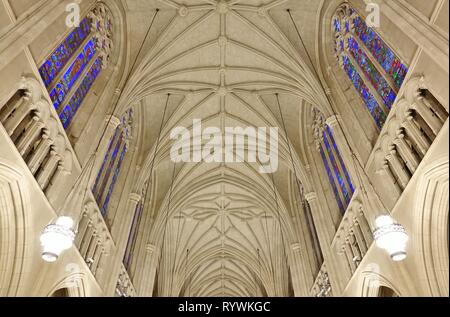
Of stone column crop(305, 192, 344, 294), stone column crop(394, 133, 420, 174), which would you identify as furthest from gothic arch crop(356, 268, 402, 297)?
stone column crop(394, 133, 420, 174)

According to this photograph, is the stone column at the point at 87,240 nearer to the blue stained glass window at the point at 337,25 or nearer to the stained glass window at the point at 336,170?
the stained glass window at the point at 336,170

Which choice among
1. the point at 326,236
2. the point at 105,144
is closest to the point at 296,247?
the point at 326,236

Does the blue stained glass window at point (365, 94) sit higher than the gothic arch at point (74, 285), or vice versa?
the blue stained glass window at point (365, 94)

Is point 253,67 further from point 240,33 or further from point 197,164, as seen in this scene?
point 197,164

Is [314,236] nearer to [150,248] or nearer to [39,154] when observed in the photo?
[150,248]

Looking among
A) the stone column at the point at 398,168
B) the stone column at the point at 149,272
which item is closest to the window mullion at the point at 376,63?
the stone column at the point at 398,168

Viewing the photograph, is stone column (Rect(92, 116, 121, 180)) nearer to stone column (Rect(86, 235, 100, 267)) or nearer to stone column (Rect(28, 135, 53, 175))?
stone column (Rect(28, 135, 53, 175))

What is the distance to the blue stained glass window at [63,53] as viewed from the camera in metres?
9.72

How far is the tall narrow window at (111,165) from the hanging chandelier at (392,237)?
9.19m

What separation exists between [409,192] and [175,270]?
1848 cm

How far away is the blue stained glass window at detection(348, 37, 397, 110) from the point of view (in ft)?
33.0

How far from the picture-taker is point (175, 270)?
80.1ft

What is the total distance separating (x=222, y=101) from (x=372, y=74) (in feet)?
25.0
